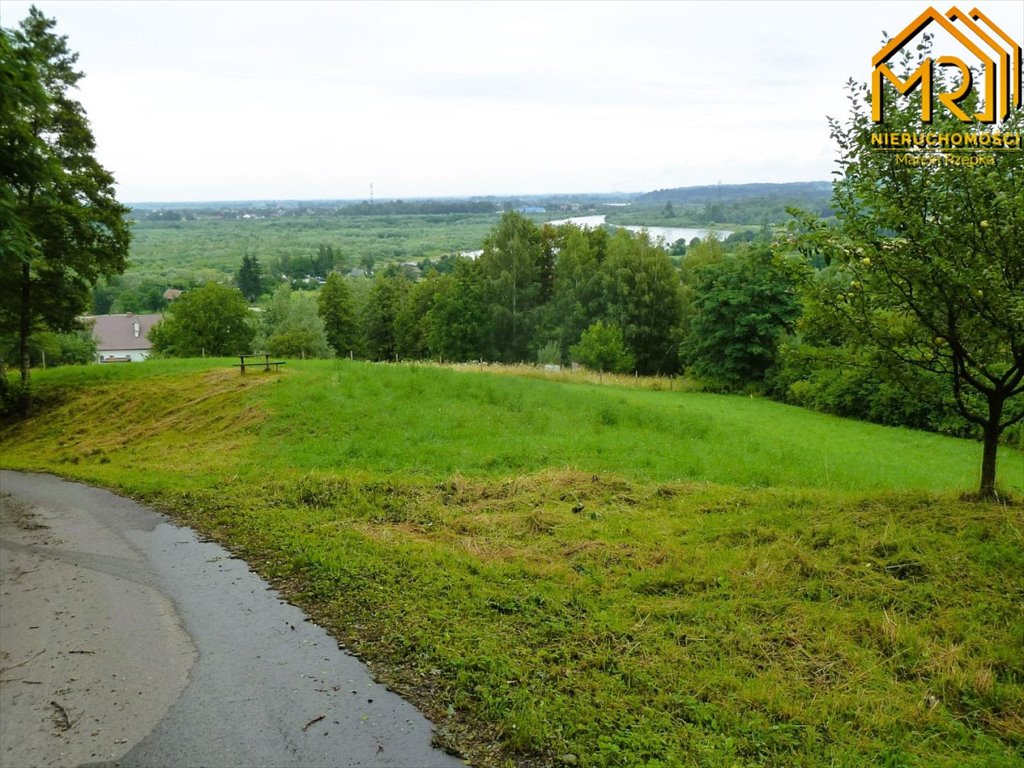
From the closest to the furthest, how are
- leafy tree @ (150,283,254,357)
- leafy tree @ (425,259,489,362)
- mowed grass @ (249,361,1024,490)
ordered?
1. mowed grass @ (249,361,1024,490)
2. leafy tree @ (150,283,254,357)
3. leafy tree @ (425,259,489,362)

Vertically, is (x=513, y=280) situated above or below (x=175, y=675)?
above

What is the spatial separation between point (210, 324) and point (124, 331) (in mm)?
42787

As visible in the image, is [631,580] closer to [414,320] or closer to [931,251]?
[931,251]

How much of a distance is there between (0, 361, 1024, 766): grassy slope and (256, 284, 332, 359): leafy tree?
29609mm

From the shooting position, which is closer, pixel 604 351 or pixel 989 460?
pixel 989 460

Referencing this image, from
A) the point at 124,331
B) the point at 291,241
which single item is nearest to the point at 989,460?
the point at 124,331

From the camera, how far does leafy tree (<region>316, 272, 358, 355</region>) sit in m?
56.8

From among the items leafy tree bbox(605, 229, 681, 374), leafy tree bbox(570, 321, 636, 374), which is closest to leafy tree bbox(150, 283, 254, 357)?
leafy tree bbox(570, 321, 636, 374)

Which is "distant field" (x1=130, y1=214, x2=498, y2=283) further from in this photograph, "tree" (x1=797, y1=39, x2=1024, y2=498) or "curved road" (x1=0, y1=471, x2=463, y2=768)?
"curved road" (x1=0, y1=471, x2=463, y2=768)

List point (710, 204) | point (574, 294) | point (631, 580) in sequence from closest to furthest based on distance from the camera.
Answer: point (631, 580), point (574, 294), point (710, 204)

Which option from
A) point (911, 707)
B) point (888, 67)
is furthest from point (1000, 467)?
point (911, 707)

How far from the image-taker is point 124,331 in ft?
247

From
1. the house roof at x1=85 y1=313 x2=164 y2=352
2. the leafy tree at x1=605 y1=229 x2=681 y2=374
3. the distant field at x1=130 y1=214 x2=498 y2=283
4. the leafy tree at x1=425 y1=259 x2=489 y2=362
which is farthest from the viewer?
the distant field at x1=130 y1=214 x2=498 y2=283

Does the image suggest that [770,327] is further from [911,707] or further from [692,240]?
[911,707]
